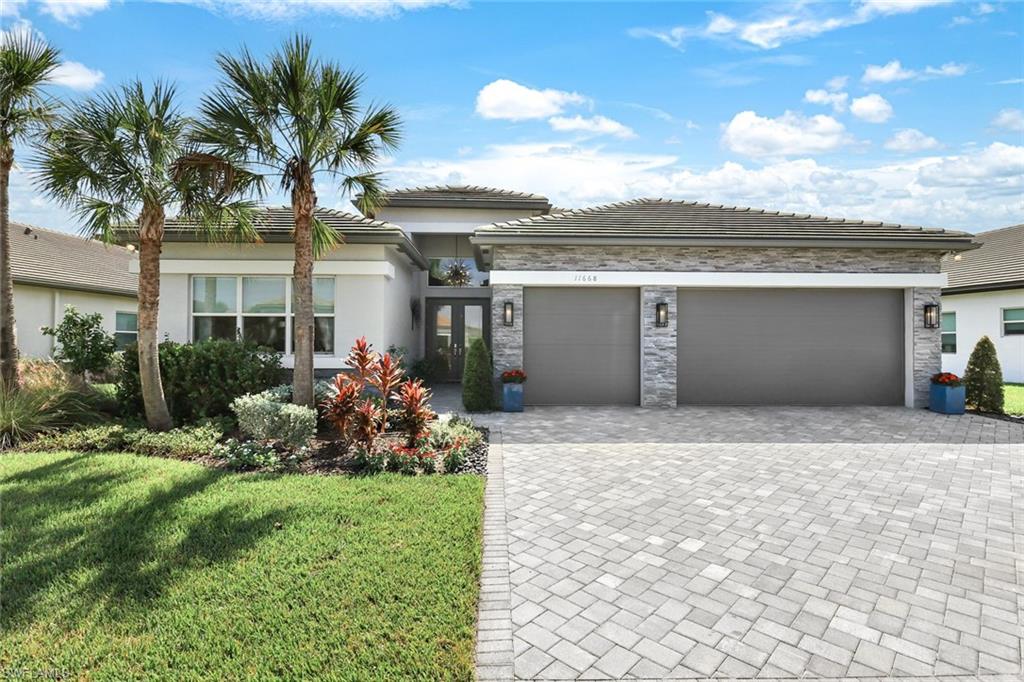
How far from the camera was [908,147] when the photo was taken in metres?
12.8

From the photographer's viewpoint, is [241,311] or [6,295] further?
[241,311]

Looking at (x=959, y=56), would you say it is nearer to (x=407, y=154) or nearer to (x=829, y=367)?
(x=829, y=367)

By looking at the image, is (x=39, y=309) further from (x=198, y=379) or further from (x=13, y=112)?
(x=198, y=379)

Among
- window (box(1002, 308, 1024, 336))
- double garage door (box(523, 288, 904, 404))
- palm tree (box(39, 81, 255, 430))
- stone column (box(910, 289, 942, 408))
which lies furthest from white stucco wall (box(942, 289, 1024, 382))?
palm tree (box(39, 81, 255, 430))

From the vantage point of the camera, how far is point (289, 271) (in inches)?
453

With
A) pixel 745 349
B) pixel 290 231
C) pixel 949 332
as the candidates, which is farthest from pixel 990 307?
pixel 290 231

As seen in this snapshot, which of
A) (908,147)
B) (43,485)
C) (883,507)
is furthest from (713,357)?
(43,485)

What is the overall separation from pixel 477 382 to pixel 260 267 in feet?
19.5

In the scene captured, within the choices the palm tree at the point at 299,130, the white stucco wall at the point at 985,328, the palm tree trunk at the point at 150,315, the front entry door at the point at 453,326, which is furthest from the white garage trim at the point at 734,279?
the white stucco wall at the point at 985,328

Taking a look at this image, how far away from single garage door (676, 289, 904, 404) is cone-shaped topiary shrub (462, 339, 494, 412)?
496cm

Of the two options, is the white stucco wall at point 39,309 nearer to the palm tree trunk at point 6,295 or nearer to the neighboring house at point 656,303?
the palm tree trunk at point 6,295

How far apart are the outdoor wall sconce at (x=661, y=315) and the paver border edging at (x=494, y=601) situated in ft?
24.9

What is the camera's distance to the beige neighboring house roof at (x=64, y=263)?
1582cm

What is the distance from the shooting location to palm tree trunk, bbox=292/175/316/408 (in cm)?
826
